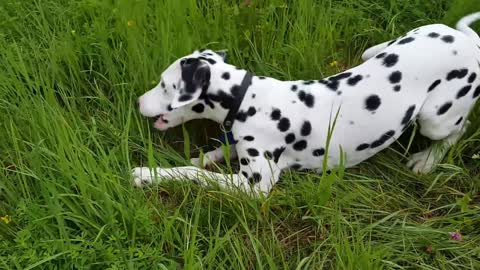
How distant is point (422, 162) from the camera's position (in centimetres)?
306

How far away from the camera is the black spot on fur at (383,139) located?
2869 mm

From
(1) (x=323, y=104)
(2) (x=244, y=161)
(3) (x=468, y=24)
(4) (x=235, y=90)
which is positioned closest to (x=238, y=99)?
(4) (x=235, y=90)

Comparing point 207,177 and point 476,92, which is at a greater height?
point 476,92

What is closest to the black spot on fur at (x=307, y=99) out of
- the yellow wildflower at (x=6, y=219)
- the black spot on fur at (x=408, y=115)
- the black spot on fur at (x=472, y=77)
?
the black spot on fur at (x=408, y=115)

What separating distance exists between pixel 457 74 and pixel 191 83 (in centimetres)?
133

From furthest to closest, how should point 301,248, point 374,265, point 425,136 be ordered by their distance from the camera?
point 425,136 → point 301,248 → point 374,265

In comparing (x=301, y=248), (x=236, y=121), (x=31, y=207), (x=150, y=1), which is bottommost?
(x=301, y=248)

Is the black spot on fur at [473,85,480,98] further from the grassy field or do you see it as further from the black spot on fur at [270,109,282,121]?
the black spot on fur at [270,109,282,121]

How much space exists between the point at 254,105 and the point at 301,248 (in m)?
0.73

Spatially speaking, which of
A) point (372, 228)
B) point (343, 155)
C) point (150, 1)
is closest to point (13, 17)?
point (150, 1)

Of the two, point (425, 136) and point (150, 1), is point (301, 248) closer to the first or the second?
point (425, 136)

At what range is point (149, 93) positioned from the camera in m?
2.95

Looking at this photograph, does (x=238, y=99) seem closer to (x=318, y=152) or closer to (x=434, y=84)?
(x=318, y=152)

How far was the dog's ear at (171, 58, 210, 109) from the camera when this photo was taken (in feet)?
8.87
